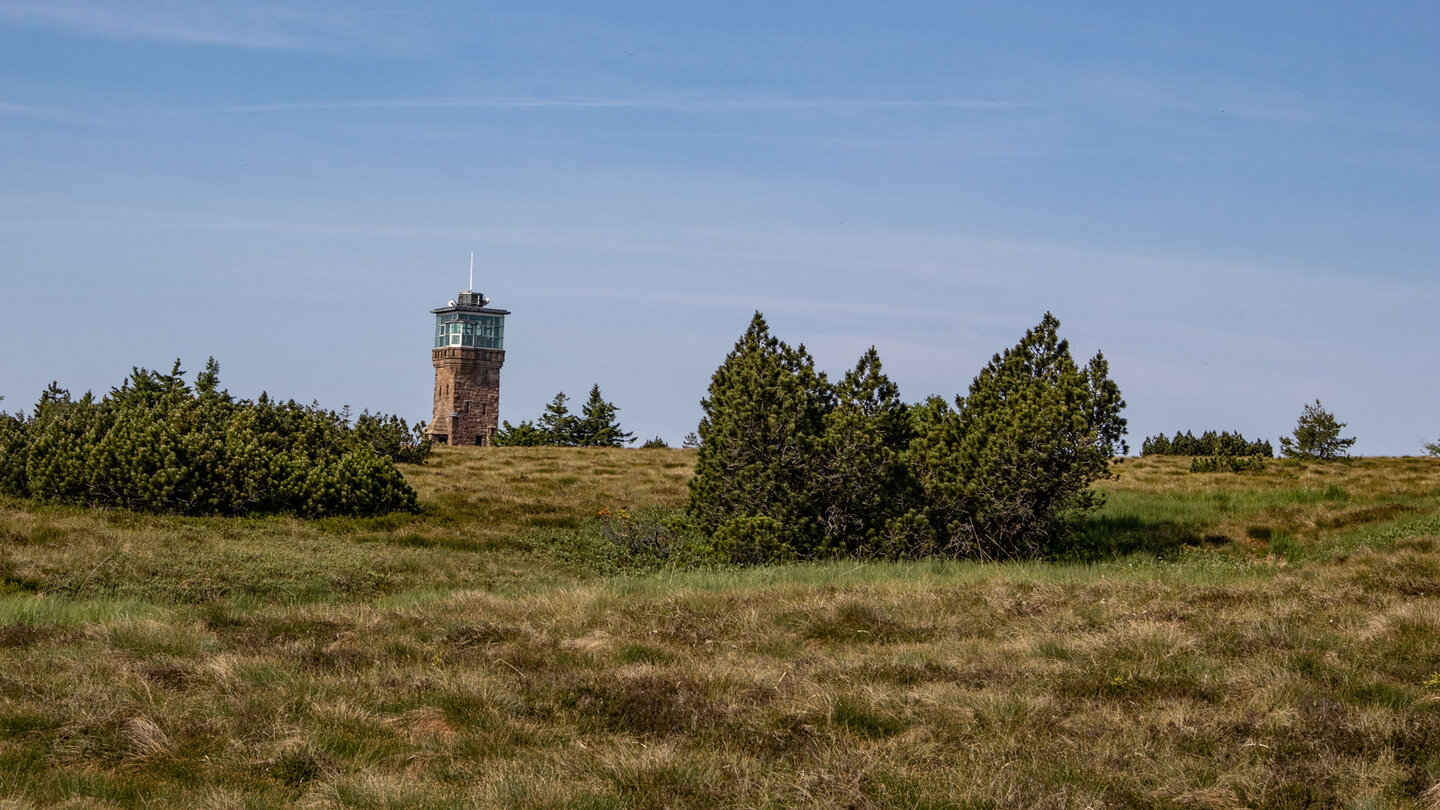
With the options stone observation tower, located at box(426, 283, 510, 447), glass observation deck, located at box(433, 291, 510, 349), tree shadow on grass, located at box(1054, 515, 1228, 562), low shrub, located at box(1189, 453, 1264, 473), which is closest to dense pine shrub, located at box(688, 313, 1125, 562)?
tree shadow on grass, located at box(1054, 515, 1228, 562)

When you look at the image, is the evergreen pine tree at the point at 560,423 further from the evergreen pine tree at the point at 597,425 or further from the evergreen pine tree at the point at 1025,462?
the evergreen pine tree at the point at 1025,462

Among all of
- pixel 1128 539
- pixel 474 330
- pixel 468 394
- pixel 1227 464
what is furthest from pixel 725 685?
pixel 474 330

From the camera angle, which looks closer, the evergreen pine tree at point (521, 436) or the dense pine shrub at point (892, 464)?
the dense pine shrub at point (892, 464)

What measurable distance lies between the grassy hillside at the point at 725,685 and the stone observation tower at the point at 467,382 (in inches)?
2852

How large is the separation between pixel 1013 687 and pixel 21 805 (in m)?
6.24

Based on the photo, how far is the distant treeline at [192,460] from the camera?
2209 centimetres

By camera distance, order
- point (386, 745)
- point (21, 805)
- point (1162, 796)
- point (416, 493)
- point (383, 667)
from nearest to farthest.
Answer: point (21, 805), point (1162, 796), point (386, 745), point (383, 667), point (416, 493)

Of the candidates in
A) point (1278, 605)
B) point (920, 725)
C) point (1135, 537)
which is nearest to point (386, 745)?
point (920, 725)

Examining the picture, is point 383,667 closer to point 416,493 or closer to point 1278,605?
point 1278,605

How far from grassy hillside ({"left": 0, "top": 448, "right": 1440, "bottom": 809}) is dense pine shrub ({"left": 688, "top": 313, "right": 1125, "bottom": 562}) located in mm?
2751

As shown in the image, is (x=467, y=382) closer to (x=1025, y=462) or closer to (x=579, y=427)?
(x=579, y=427)

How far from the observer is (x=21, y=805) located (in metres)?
5.93

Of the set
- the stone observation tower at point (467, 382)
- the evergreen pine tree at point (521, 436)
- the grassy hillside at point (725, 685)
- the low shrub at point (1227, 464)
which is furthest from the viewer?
the stone observation tower at point (467, 382)

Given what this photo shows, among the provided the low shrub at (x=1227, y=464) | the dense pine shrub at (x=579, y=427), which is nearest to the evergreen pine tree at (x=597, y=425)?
the dense pine shrub at (x=579, y=427)
